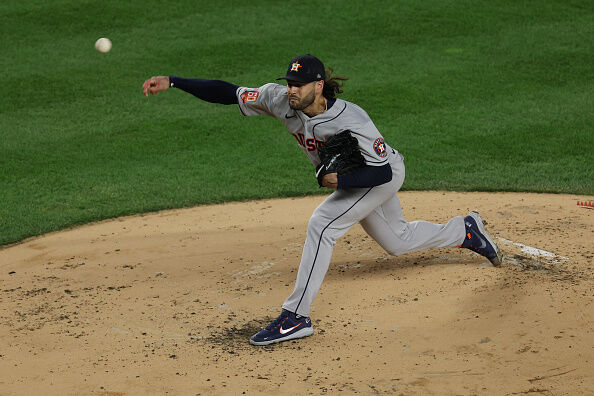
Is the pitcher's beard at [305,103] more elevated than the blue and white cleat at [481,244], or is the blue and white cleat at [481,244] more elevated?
the pitcher's beard at [305,103]

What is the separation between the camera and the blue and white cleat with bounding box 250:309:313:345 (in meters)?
4.46

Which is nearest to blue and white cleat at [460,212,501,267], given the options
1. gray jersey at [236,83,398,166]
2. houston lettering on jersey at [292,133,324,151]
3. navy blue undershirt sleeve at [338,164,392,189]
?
gray jersey at [236,83,398,166]

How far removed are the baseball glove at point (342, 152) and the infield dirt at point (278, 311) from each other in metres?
0.91

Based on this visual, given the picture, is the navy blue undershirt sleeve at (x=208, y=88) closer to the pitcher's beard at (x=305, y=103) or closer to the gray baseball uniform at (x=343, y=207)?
the gray baseball uniform at (x=343, y=207)

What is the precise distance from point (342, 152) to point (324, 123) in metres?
0.23

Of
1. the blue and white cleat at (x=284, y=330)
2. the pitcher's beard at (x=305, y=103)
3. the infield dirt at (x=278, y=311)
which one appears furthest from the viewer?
the pitcher's beard at (x=305, y=103)

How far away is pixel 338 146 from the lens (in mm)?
4617

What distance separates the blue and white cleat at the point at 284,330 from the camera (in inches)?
175

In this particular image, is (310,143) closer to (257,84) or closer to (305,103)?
(305,103)

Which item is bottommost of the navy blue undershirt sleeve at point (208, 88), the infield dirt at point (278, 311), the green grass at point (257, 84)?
the infield dirt at point (278, 311)

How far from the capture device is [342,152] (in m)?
4.62

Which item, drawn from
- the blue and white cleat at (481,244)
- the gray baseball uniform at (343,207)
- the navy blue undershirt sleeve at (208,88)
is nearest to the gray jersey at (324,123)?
the gray baseball uniform at (343,207)

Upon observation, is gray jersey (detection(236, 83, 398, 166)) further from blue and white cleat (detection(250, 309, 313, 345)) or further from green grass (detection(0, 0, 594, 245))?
green grass (detection(0, 0, 594, 245))

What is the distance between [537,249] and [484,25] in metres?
6.92
